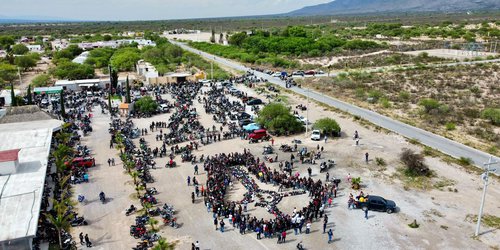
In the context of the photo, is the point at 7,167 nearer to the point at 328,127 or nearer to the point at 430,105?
the point at 328,127

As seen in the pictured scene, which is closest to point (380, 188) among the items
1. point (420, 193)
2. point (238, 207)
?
point (420, 193)

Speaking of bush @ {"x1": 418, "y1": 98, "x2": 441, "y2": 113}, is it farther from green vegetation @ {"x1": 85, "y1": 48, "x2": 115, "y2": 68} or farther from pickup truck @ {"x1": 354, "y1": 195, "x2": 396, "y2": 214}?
green vegetation @ {"x1": 85, "y1": 48, "x2": 115, "y2": 68}

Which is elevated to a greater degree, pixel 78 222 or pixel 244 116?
pixel 244 116

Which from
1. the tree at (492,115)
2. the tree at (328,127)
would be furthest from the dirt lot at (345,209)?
the tree at (492,115)

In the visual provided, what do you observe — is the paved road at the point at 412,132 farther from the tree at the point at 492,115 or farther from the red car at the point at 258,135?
the red car at the point at 258,135

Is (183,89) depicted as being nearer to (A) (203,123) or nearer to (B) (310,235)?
(A) (203,123)

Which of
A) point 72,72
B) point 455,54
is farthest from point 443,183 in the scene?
point 455,54
